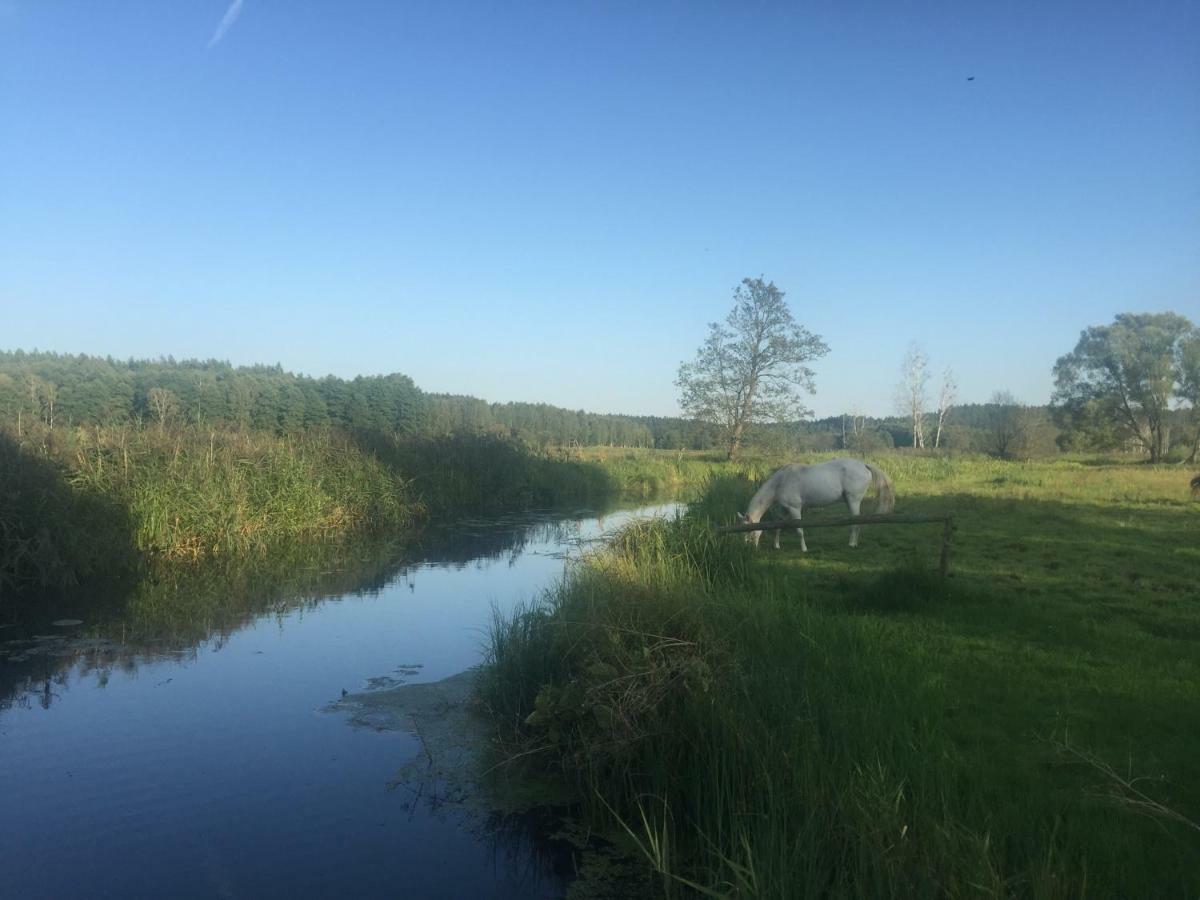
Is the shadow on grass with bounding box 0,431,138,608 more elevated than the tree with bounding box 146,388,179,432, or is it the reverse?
the tree with bounding box 146,388,179,432

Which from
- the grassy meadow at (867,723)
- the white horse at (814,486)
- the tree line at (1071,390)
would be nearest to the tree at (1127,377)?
the tree line at (1071,390)

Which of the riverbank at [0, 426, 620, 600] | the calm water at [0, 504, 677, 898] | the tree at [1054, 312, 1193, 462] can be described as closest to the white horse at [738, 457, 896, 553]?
the calm water at [0, 504, 677, 898]

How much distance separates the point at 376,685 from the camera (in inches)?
327

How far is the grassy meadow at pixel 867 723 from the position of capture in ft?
12.0

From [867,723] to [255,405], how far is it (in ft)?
88.7

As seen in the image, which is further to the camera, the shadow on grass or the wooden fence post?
the shadow on grass

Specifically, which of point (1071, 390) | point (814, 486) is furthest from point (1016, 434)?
point (814, 486)

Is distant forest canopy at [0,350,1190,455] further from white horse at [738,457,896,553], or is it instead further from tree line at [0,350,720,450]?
white horse at [738,457,896,553]

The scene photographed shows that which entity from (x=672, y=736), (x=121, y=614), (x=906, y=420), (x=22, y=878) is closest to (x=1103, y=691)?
(x=672, y=736)

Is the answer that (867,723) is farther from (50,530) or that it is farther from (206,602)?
(50,530)

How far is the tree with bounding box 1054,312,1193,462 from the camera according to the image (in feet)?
147

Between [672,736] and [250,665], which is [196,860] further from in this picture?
[250,665]

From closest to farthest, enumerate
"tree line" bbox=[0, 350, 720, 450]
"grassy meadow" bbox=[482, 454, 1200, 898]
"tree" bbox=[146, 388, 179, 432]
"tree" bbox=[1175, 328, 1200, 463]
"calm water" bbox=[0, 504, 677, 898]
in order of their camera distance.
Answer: "grassy meadow" bbox=[482, 454, 1200, 898] → "calm water" bbox=[0, 504, 677, 898] → "tree" bbox=[146, 388, 179, 432] → "tree line" bbox=[0, 350, 720, 450] → "tree" bbox=[1175, 328, 1200, 463]

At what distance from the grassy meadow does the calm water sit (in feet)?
3.10
